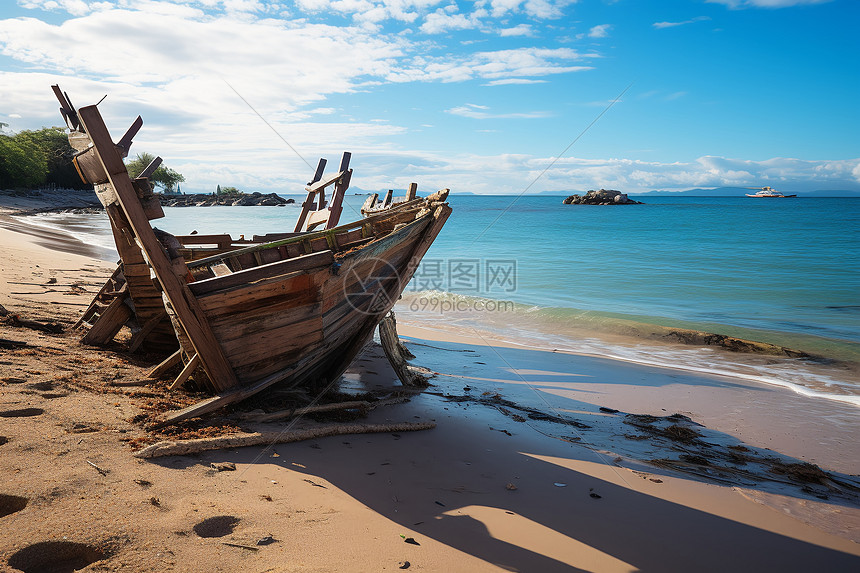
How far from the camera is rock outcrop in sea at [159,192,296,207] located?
9656cm

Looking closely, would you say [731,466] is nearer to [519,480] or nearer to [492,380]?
[519,480]

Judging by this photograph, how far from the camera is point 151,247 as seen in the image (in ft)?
11.9

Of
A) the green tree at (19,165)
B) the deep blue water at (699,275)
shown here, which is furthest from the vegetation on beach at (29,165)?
the deep blue water at (699,275)

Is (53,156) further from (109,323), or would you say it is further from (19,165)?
(109,323)

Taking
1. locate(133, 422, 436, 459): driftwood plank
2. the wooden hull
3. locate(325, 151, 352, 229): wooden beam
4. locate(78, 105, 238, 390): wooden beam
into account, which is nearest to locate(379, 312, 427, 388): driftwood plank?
the wooden hull

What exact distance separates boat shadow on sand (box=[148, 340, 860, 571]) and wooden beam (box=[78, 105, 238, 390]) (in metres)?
0.88

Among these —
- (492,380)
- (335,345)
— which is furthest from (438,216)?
(492,380)

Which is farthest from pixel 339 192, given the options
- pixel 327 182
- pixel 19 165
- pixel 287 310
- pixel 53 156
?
pixel 53 156

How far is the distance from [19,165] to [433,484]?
60419 mm

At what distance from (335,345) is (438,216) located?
2.01 metres

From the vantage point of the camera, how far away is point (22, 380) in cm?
417

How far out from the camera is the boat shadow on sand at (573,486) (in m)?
3.12

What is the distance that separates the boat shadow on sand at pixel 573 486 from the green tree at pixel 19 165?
58171mm

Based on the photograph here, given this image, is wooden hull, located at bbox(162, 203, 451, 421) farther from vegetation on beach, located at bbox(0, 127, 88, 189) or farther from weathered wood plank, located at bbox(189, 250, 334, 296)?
vegetation on beach, located at bbox(0, 127, 88, 189)
